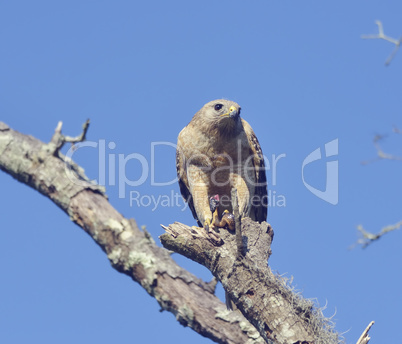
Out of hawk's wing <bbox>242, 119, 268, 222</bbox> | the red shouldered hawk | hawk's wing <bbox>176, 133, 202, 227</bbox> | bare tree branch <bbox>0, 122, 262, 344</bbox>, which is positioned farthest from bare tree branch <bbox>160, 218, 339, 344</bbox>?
hawk's wing <bbox>176, 133, 202, 227</bbox>

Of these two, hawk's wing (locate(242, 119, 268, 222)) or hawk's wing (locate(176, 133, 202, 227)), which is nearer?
hawk's wing (locate(242, 119, 268, 222))

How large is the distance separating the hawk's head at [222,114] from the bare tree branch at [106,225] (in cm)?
471

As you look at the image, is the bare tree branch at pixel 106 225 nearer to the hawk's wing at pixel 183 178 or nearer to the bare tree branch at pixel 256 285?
the bare tree branch at pixel 256 285

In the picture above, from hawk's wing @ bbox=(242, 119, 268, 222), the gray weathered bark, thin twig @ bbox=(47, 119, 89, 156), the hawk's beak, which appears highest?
the hawk's beak

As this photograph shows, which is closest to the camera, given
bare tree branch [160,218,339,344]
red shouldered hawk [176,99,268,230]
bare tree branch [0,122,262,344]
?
bare tree branch [0,122,262,344]

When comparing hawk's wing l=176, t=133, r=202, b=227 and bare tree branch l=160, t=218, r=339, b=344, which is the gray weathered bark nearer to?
bare tree branch l=160, t=218, r=339, b=344

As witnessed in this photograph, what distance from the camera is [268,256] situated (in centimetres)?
592

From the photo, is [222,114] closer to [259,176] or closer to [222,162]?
[222,162]

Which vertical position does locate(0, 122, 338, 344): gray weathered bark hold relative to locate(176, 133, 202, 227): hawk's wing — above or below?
below

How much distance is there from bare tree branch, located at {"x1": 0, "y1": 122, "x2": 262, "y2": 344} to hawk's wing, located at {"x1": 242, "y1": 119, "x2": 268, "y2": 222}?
4.71 m

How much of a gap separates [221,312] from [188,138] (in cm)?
480

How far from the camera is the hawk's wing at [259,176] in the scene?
8.10 m

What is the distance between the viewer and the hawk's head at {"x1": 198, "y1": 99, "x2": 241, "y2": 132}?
805 centimetres

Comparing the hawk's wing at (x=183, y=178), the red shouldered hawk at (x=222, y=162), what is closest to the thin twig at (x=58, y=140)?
the red shouldered hawk at (x=222, y=162)
